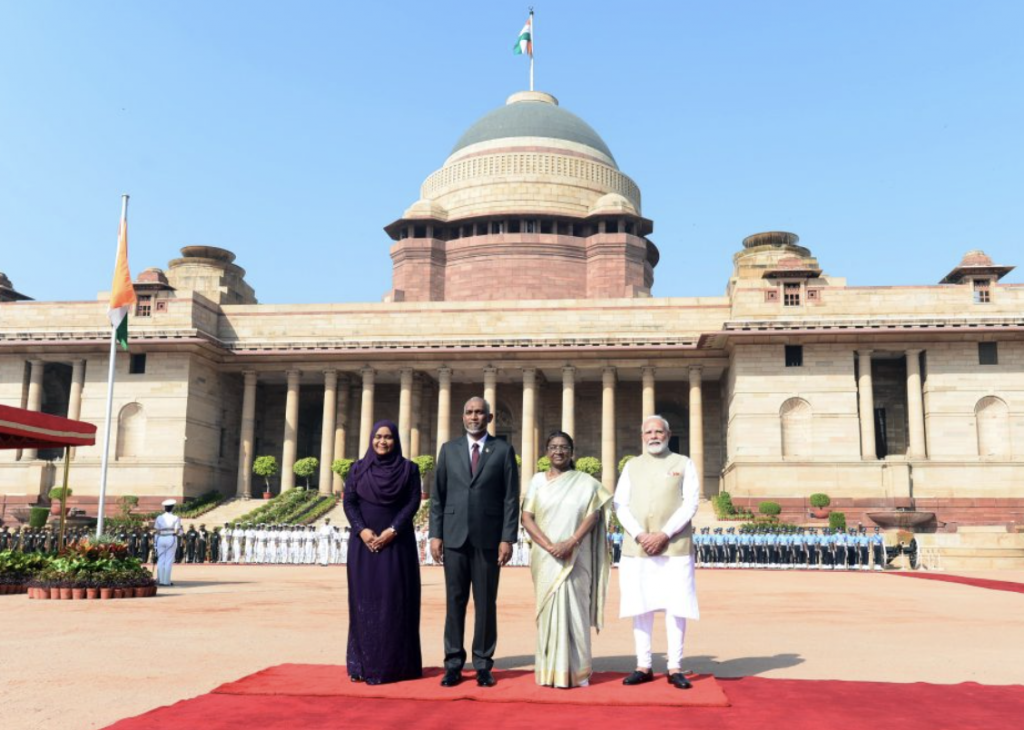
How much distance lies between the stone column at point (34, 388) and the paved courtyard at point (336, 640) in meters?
28.1

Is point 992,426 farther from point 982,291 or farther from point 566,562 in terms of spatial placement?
point 566,562

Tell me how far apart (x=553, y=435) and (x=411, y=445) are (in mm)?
35400

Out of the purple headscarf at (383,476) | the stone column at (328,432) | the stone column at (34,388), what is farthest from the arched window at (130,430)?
the purple headscarf at (383,476)

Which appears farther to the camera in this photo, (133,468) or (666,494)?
(133,468)

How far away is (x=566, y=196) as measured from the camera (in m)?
55.2

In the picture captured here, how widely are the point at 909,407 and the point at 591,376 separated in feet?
44.1

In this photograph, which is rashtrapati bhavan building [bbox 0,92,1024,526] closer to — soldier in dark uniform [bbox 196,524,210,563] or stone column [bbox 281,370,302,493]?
stone column [bbox 281,370,302,493]

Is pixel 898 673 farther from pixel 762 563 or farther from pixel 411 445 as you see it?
pixel 411 445

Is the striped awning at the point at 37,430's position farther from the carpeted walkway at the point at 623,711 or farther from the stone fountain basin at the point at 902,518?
the stone fountain basin at the point at 902,518

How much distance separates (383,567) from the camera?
750 centimetres

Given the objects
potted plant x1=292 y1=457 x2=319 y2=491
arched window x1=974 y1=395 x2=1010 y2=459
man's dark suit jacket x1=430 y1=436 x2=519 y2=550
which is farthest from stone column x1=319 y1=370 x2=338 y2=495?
man's dark suit jacket x1=430 y1=436 x2=519 y2=550

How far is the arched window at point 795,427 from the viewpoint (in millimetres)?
38094

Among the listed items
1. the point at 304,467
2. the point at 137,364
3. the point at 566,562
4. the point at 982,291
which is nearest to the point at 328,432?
the point at 304,467

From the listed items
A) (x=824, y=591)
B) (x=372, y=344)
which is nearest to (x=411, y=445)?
(x=372, y=344)
